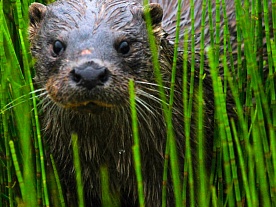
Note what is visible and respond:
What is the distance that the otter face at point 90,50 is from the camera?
2930 mm

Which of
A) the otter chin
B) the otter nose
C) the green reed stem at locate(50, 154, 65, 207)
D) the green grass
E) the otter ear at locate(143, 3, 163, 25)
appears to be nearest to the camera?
the green grass

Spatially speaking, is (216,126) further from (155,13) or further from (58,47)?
(58,47)

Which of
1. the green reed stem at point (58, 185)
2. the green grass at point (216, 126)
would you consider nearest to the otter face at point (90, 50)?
the green grass at point (216, 126)

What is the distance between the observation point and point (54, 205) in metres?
3.49

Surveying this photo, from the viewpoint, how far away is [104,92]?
2.94m

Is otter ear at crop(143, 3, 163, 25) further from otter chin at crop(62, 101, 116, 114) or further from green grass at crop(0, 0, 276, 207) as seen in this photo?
otter chin at crop(62, 101, 116, 114)

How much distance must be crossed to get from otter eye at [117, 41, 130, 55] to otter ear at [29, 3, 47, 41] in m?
0.47

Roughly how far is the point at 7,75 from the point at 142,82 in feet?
1.97

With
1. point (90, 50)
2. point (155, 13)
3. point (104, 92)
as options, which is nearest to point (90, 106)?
point (104, 92)

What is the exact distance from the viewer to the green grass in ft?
9.04

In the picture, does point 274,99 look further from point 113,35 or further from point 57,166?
point 57,166

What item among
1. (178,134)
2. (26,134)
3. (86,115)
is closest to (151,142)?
(178,134)

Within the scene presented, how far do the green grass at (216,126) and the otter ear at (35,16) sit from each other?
6cm

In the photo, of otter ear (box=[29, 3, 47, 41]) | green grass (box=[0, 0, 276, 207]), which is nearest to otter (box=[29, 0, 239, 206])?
otter ear (box=[29, 3, 47, 41])
